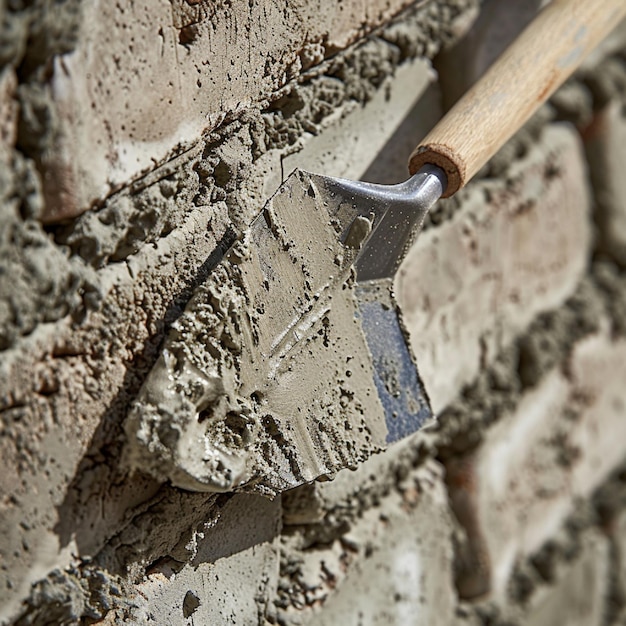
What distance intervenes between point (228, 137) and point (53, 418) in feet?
0.92

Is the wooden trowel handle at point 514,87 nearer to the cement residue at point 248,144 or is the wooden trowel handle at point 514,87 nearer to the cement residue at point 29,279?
the cement residue at point 248,144

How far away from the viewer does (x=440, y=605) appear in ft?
3.81

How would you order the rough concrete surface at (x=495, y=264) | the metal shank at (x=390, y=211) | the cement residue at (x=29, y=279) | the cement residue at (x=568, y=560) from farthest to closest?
the cement residue at (x=568, y=560), the rough concrete surface at (x=495, y=264), the metal shank at (x=390, y=211), the cement residue at (x=29, y=279)

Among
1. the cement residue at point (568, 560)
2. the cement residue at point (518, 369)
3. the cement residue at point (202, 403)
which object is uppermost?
the cement residue at point (518, 369)

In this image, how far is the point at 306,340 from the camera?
0.78 meters

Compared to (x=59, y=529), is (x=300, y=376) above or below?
above

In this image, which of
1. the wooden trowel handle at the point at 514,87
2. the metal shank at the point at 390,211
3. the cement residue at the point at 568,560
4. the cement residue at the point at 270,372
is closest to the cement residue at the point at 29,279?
the cement residue at the point at 270,372

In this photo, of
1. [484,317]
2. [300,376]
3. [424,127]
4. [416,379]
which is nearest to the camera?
[300,376]

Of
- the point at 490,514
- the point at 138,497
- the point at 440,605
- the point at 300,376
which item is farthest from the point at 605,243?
the point at 138,497

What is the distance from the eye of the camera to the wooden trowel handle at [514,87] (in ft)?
2.93

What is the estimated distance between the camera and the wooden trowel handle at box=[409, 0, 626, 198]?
0.89 m

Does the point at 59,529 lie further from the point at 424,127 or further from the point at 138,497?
the point at 424,127

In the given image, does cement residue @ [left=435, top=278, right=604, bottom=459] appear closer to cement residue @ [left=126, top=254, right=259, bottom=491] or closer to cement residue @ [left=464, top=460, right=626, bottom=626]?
cement residue @ [left=464, top=460, right=626, bottom=626]

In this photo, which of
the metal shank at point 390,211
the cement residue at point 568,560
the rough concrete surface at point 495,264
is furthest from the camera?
the cement residue at point 568,560
